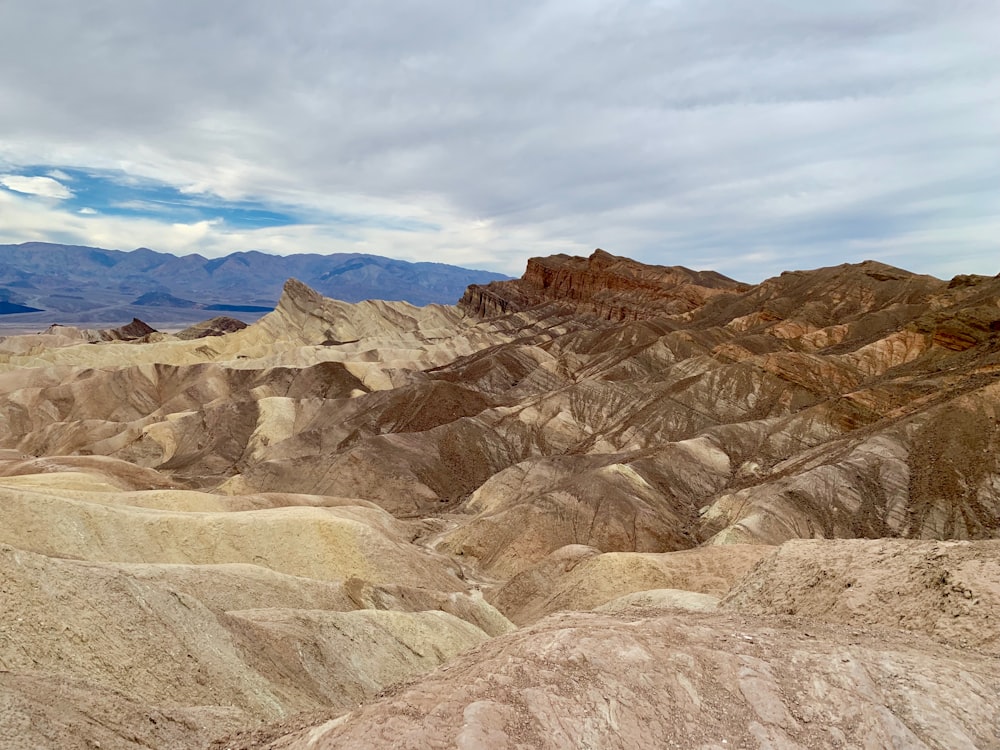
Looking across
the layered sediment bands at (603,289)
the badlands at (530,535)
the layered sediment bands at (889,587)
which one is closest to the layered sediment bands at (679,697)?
the badlands at (530,535)

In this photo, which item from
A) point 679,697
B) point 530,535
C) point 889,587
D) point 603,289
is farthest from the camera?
point 603,289

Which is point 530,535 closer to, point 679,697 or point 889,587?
point 889,587

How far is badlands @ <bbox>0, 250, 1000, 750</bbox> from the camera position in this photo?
389 inches

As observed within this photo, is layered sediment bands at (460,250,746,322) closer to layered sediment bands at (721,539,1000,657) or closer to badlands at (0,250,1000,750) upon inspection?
badlands at (0,250,1000,750)

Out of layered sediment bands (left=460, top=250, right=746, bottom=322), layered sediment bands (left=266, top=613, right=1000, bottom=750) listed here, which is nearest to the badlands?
layered sediment bands (left=266, top=613, right=1000, bottom=750)

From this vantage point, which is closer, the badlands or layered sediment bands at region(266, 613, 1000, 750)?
layered sediment bands at region(266, 613, 1000, 750)

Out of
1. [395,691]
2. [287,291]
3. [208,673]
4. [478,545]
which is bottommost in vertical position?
[478,545]

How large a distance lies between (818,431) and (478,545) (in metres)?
33.4

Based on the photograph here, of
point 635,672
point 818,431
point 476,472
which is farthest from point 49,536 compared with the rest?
point 818,431

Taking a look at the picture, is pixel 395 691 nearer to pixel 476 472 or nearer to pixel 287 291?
pixel 476 472

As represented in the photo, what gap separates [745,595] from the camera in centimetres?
1777

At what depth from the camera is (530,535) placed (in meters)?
42.2

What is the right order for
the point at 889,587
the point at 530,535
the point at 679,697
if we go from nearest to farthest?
the point at 679,697, the point at 889,587, the point at 530,535

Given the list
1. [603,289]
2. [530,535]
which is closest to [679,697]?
[530,535]
